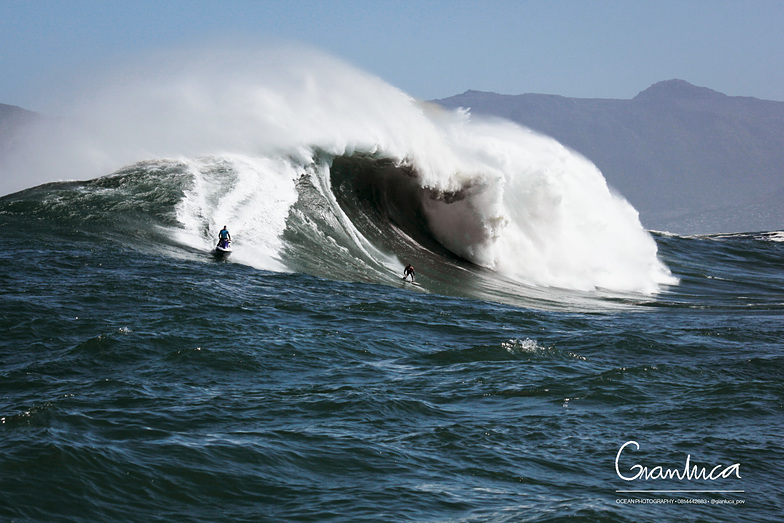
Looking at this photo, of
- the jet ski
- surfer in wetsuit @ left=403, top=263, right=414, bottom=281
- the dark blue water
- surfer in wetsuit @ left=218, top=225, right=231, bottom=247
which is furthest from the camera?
surfer in wetsuit @ left=403, top=263, right=414, bottom=281

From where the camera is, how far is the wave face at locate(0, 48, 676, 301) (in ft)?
68.6

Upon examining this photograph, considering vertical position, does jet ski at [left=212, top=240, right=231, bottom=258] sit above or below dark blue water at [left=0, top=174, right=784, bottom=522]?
above

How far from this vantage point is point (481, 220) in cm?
2592

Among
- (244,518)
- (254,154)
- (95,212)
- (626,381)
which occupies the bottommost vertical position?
(244,518)

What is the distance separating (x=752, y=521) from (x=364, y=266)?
1473 cm

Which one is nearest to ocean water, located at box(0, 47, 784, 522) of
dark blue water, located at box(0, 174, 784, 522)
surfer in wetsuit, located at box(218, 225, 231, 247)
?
dark blue water, located at box(0, 174, 784, 522)

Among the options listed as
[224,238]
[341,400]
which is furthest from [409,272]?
[341,400]

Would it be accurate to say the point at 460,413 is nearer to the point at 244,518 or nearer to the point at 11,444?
the point at 244,518

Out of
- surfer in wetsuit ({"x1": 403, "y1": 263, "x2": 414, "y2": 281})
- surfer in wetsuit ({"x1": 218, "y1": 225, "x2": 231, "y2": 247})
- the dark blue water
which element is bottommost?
the dark blue water

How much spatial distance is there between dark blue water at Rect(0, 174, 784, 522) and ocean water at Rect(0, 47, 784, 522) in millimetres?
42

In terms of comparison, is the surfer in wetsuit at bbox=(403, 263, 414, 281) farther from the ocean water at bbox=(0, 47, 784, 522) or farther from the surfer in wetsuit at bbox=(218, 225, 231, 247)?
the surfer in wetsuit at bbox=(218, 225, 231, 247)

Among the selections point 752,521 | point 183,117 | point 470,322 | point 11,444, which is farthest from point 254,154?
point 752,521

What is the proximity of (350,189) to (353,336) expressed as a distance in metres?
12.8

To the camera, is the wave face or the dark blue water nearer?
the dark blue water
